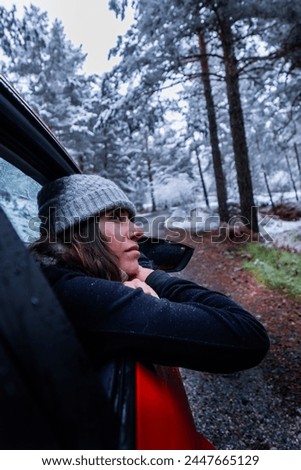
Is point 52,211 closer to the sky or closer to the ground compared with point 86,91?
closer to the ground

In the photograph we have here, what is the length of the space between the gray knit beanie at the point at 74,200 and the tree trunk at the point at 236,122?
9.92m

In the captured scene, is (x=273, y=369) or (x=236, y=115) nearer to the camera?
(x=273, y=369)

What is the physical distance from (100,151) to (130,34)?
12.6m

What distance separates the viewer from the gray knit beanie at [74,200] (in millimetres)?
1369

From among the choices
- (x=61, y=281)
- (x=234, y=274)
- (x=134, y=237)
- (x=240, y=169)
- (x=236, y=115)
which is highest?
(x=236, y=115)

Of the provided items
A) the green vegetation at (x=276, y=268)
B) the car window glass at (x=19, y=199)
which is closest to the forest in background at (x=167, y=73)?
the green vegetation at (x=276, y=268)

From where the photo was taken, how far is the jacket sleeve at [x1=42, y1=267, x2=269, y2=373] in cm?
105

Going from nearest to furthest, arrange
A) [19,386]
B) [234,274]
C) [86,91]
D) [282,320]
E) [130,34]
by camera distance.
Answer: [19,386], [282,320], [234,274], [130,34], [86,91]

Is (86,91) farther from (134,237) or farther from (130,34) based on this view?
(134,237)

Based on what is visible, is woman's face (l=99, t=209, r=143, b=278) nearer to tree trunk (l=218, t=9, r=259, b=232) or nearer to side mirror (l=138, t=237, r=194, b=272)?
side mirror (l=138, t=237, r=194, b=272)

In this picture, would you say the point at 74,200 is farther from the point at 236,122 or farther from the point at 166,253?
the point at 236,122

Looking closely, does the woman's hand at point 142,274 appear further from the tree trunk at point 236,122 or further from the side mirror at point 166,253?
the tree trunk at point 236,122

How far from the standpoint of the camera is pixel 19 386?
2.36 ft

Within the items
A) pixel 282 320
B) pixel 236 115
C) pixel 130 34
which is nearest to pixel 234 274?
pixel 282 320
